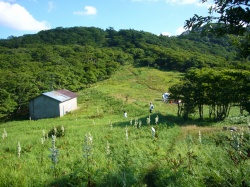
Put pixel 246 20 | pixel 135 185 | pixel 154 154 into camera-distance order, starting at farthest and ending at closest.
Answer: pixel 154 154 < pixel 135 185 < pixel 246 20

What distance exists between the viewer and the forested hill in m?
49.6

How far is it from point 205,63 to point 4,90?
68.6 meters

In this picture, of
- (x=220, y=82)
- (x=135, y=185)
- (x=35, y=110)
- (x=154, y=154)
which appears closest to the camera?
(x=135, y=185)

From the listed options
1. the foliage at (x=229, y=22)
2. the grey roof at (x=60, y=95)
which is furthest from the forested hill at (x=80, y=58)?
the grey roof at (x=60, y=95)

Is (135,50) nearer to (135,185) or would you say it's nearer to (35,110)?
(35,110)

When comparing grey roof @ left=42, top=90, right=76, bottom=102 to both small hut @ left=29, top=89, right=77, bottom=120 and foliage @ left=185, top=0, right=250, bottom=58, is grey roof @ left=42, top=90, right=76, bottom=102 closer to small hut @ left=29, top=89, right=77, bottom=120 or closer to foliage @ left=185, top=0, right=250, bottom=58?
small hut @ left=29, top=89, right=77, bottom=120

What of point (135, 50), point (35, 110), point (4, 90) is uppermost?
point (135, 50)

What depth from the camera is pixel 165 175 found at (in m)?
7.99

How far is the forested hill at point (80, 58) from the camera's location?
49594 mm

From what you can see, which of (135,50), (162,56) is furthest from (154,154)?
(135,50)

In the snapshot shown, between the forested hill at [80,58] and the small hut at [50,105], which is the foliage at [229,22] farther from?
the small hut at [50,105]

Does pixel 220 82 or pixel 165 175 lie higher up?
pixel 220 82

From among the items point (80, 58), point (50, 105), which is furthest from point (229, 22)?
point (80, 58)

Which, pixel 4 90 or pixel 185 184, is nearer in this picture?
pixel 185 184
